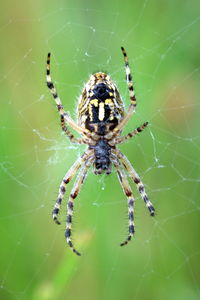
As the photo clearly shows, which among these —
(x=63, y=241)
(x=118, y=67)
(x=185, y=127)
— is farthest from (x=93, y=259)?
(x=118, y=67)

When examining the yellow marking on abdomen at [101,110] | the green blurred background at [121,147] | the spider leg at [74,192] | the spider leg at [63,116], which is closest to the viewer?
the yellow marking on abdomen at [101,110]

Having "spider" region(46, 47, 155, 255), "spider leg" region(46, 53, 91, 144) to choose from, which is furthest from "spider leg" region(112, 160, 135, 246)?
"spider leg" region(46, 53, 91, 144)

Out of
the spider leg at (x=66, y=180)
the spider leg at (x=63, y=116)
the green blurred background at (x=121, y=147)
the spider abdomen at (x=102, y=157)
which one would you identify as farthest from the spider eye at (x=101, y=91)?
the spider leg at (x=66, y=180)

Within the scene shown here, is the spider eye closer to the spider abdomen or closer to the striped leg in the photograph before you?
the striped leg

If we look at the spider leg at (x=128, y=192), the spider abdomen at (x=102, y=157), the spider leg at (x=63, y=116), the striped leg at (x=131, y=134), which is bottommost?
the spider leg at (x=128, y=192)

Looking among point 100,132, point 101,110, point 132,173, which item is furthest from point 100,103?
point 132,173

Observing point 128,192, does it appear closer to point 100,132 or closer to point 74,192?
point 74,192

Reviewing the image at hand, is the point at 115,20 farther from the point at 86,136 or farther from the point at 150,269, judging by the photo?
the point at 150,269

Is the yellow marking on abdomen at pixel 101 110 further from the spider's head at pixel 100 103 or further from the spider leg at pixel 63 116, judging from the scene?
the spider leg at pixel 63 116
